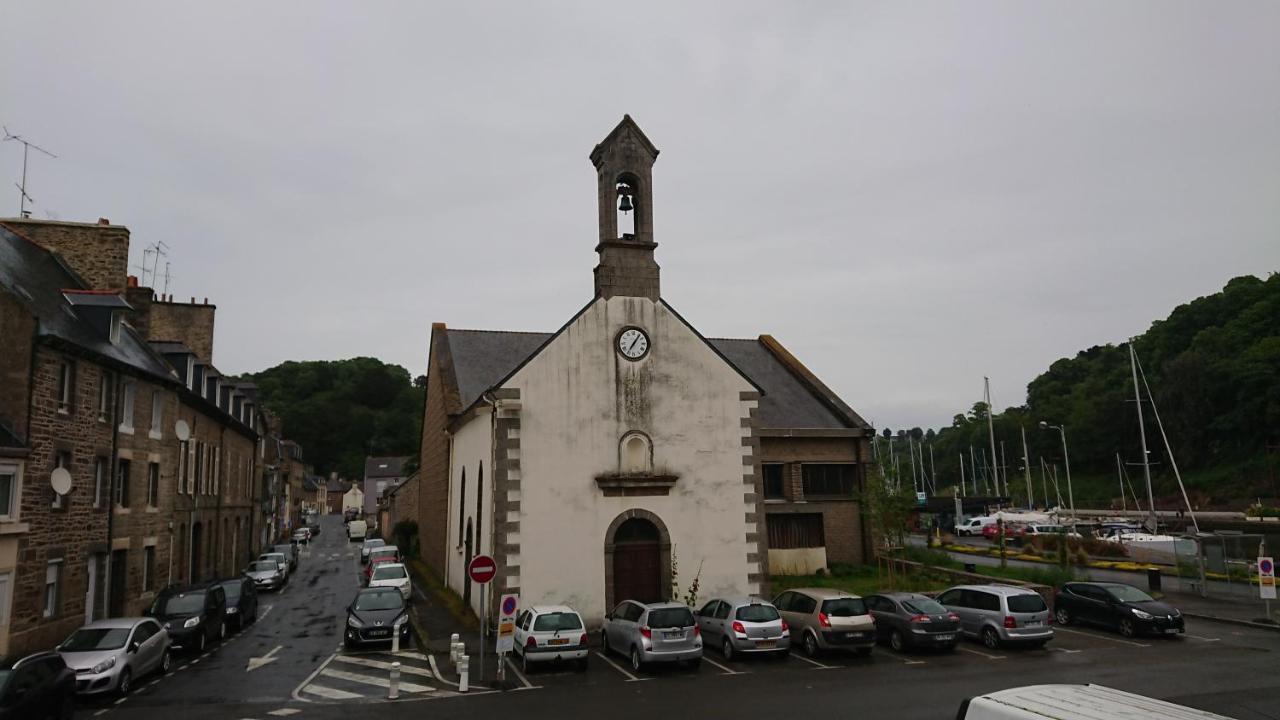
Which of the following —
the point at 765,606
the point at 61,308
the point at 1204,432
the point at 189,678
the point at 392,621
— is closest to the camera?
the point at 189,678

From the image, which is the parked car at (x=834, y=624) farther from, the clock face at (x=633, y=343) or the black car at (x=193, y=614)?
the black car at (x=193, y=614)

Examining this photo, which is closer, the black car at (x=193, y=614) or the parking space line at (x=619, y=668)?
the parking space line at (x=619, y=668)

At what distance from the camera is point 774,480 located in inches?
1324

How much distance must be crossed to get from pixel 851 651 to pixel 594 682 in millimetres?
7218

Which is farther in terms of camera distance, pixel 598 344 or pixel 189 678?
pixel 598 344

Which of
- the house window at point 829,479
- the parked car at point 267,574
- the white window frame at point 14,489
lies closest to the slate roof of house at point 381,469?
the parked car at point 267,574

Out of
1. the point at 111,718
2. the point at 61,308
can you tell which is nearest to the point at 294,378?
the point at 61,308

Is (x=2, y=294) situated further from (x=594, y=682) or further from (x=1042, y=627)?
(x=1042, y=627)

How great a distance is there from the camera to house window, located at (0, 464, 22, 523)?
18.4 metres

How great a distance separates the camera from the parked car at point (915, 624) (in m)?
19.8

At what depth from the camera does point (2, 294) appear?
1914 cm

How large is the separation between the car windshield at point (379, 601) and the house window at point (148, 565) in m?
8.49

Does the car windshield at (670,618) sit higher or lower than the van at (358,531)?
higher

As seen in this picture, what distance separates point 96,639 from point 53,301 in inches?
452
